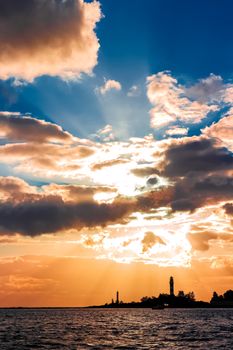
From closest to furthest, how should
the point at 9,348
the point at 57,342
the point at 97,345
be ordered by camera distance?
the point at 9,348 → the point at 97,345 → the point at 57,342

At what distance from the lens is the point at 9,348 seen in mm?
83062

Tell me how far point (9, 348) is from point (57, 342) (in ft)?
50.6

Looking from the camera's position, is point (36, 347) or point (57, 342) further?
point (57, 342)

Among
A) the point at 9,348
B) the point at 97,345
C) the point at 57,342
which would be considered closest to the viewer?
the point at 9,348

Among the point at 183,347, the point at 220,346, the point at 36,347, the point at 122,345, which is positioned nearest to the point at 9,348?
the point at 36,347

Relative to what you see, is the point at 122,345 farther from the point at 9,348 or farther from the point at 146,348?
the point at 9,348

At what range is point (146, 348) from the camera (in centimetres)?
8306

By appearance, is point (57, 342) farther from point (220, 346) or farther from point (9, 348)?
point (220, 346)

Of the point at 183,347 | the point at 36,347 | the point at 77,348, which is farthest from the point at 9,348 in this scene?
the point at 183,347

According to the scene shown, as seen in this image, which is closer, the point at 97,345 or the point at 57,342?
the point at 97,345

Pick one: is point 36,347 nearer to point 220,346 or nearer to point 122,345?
point 122,345

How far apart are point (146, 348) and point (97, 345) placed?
11.5m

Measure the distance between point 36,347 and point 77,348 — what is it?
8.02 meters

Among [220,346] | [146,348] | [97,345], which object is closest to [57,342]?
[97,345]
